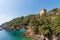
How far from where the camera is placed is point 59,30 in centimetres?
3891

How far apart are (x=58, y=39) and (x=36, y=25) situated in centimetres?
1754

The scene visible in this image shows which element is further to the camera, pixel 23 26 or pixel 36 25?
pixel 23 26

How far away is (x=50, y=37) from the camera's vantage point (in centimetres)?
4297

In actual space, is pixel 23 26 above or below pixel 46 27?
above

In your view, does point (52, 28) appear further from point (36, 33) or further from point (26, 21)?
point (26, 21)

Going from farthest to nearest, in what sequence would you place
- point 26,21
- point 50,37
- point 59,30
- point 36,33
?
point 26,21 < point 36,33 < point 50,37 < point 59,30

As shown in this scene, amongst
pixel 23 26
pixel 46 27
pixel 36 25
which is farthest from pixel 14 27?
pixel 46 27

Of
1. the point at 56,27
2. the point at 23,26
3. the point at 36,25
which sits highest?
the point at 23,26

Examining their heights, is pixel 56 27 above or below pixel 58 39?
above

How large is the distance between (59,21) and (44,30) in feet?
17.5

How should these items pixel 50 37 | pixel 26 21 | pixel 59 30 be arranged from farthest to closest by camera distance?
1. pixel 26 21
2. pixel 50 37
3. pixel 59 30

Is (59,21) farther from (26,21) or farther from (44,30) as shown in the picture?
(26,21)

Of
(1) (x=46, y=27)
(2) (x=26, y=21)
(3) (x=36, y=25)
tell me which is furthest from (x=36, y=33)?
(2) (x=26, y=21)

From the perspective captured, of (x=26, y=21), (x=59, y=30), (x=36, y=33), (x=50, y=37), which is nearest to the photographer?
(x=59, y=30)
